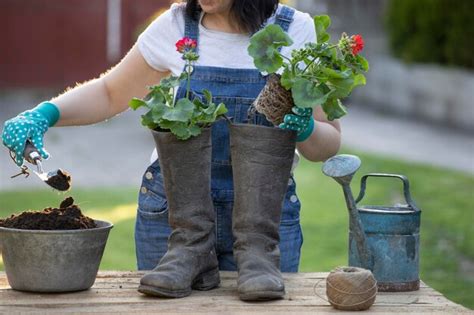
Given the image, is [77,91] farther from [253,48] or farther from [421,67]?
[421,67]

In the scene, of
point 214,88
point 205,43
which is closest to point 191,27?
point 205,43

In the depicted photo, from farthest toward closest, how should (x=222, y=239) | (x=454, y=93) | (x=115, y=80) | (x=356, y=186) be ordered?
1. (x=454, y=93)
2. (x=356, y=186)
3. (x=115, y=80)
4. (x=222, y=239)

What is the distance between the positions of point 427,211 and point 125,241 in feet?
7.33

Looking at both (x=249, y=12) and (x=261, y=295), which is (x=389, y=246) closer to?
(x=261, y=295)

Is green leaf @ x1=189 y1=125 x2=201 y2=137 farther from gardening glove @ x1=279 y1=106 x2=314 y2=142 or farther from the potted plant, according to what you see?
gardening glove @ x1=279 y1=106 x2=314 y2=142

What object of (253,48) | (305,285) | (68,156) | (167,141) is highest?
(253,48)

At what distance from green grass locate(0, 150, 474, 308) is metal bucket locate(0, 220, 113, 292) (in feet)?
11.3

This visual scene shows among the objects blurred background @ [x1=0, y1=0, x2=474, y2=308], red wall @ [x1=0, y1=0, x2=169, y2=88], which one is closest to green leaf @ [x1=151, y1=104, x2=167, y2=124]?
blurred background @ [x1=0, y1=0, x2=474, y2=308]

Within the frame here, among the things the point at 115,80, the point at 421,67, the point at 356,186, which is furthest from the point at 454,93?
the point at 115,80

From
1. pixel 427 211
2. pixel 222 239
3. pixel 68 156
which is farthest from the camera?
pixel 68 156

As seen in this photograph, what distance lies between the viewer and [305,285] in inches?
98.7

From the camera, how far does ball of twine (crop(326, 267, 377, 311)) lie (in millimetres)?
2262

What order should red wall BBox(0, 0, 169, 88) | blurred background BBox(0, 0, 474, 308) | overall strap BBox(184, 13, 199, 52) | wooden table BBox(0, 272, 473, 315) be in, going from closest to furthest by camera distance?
wooden table BBox(0, 272, 473, 315) → overall strap BBox(184, 13, 199, 52) → blurred background BBox(0, 0, 474, 308) → red wall BBox(0, 0, 169, 88)

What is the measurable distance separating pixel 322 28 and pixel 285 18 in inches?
15.6
